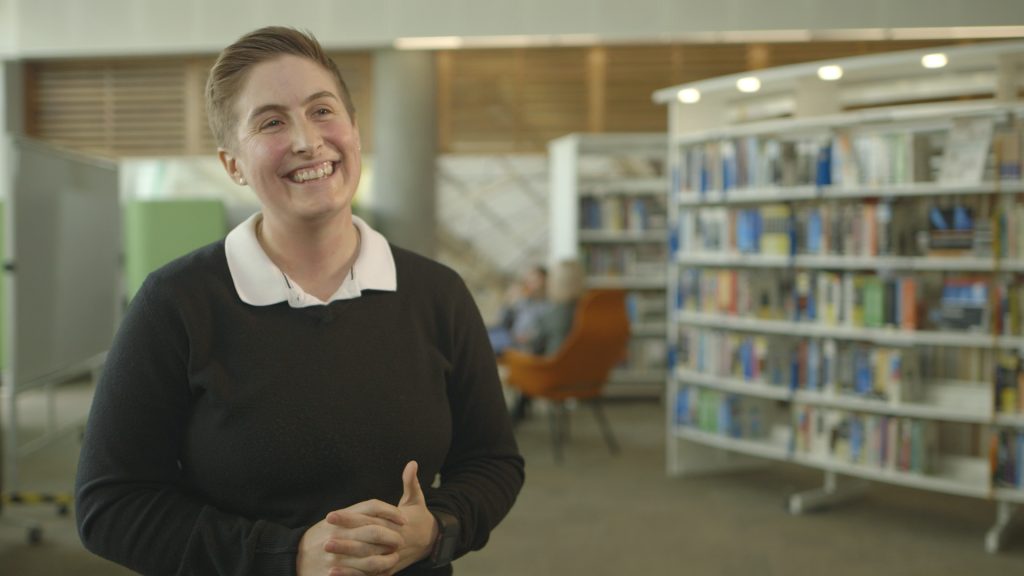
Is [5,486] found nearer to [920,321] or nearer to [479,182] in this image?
[920,321]

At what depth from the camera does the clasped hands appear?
1.17 metres

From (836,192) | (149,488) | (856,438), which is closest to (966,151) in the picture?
(836,192)

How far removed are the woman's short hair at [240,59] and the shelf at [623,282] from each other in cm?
651

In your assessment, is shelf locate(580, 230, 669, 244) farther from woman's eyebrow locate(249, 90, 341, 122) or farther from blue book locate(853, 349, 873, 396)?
woman's eyebrow locate(249, 90, 341, 122)

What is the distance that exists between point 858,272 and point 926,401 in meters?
0.68

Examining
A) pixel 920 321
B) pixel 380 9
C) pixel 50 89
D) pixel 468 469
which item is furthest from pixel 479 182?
pixel 468 469

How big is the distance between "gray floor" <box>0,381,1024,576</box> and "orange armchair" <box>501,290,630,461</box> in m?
0.45

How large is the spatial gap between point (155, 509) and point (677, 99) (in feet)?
14.7

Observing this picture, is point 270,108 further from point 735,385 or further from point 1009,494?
point 735,385

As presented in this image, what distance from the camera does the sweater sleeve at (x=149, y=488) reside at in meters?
1.20

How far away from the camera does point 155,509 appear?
1208 millimetres

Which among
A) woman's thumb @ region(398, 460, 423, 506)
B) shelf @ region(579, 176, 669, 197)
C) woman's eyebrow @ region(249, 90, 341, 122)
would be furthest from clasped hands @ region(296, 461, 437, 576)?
shelf @ region(579, 176, 669, 197)

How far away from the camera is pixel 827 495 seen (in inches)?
186

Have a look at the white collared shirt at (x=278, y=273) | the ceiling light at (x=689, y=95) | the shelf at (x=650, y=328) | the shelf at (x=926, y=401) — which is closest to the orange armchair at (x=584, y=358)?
the shelf at (x=926, y=401)
